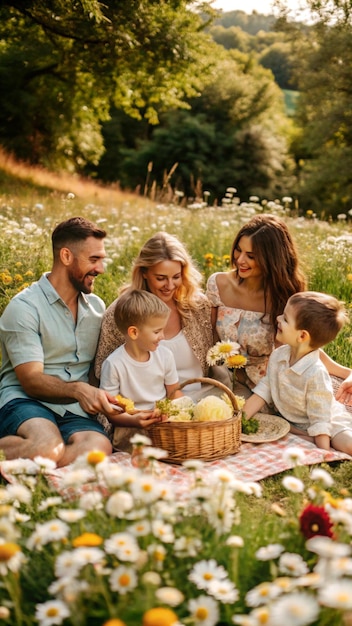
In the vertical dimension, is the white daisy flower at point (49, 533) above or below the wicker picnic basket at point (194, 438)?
above

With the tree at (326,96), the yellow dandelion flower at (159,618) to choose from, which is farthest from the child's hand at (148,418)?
the tree at (326,96)

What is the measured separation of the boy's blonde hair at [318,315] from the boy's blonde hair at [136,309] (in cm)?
84

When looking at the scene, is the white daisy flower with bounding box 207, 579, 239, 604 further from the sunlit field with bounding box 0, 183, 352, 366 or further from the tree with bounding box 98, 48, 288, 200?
the tree with bounding box 98, 48, 288, 200

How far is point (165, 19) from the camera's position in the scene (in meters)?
14.4

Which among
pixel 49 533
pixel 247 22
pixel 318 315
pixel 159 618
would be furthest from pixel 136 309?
pixel 247 22

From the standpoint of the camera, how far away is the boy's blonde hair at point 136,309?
4.08 meters

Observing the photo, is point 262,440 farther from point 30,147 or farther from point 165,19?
point 30,147

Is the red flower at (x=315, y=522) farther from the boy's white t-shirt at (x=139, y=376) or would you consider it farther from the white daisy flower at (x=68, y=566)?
the boy's white t-shirt at (x=139, y=376)

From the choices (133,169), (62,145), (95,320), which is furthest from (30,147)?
(95,320)

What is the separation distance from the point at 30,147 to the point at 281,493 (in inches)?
873

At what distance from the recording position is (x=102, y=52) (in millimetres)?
14898

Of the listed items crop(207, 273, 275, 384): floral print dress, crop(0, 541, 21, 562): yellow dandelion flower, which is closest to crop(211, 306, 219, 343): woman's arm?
crop(207, 273, 275, 384): floral print dress

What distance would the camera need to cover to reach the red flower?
7.48 feet

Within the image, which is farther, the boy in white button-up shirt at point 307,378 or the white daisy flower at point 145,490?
the boy in white button-up shirt at point 307,378
